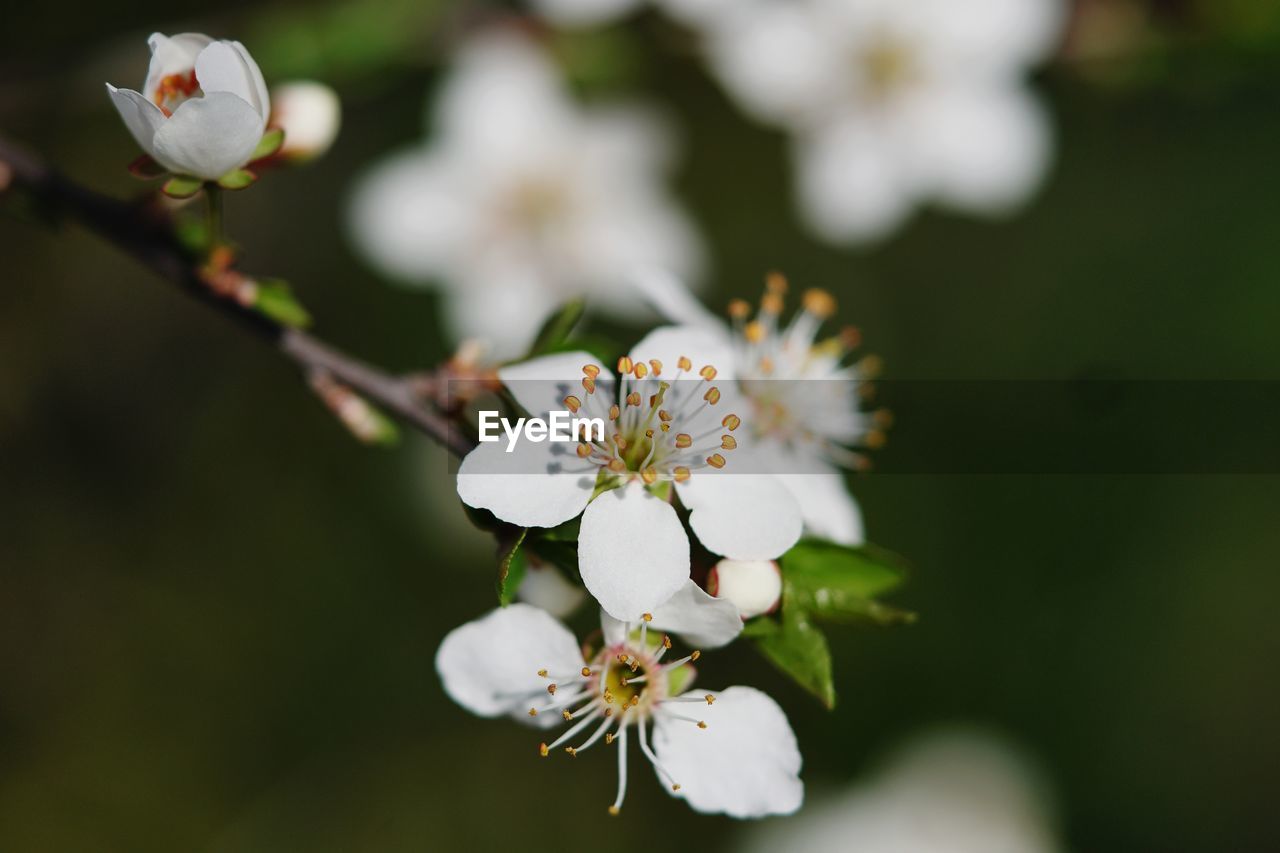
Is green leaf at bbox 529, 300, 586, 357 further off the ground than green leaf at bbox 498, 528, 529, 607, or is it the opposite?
green leaf at bbox 529, 300, 586, 357

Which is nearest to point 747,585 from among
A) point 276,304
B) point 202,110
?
point 276,304

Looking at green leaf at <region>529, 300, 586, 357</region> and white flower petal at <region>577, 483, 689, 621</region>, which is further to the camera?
green leaf at <region>529, 300, 586, 357</region>

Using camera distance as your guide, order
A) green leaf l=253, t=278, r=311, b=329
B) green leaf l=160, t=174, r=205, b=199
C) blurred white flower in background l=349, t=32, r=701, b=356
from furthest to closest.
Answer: blurred white flower in background l=349, t=32, r=701, b=356
green leaf l=253, t=278, r=311, b=329
green leaf l=160, t=174, r=205, b=199

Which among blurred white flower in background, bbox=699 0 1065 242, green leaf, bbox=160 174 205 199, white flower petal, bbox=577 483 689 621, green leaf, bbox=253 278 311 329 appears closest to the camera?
white flower petal, bbox=577 483 689 621

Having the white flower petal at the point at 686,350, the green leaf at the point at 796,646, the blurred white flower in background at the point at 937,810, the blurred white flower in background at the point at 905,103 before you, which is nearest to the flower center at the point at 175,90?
the white flower petal at the point at 686,350

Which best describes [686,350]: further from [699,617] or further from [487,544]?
[487,544]

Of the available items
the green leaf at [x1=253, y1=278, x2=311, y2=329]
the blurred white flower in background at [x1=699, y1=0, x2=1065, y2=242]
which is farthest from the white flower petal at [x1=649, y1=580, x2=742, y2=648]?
the blurred white flower in background at [x1=699, y1=0, x2=1065, y2=242]

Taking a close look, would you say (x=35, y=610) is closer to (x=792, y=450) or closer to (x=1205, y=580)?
(x=792, y=450)

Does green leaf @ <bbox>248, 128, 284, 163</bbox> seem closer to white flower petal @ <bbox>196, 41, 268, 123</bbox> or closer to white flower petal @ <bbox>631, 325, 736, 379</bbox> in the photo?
white flower petal @ <bbox>196, 41, 268, 123</bbox>
